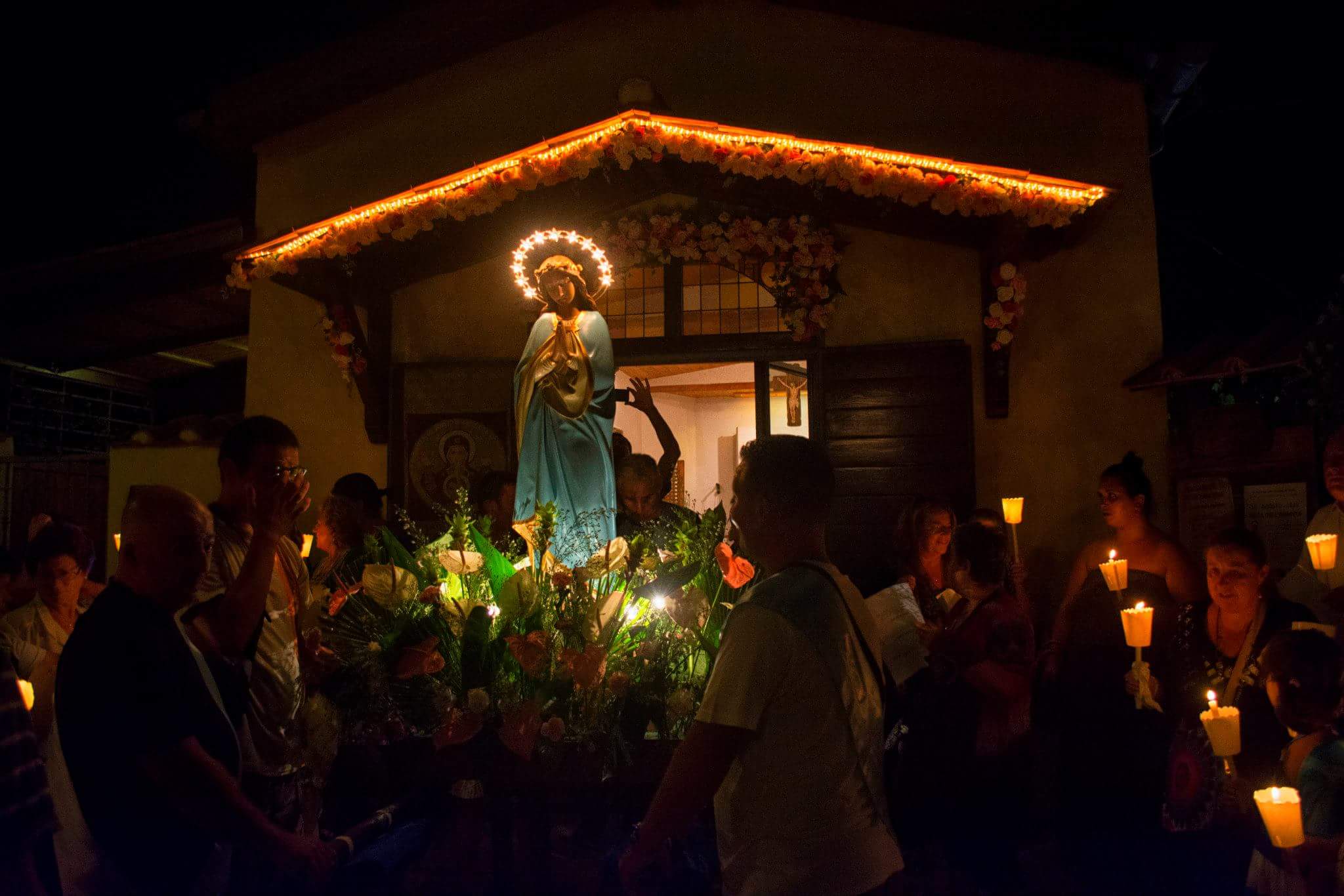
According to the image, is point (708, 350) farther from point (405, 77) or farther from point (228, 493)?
point (228, 493)

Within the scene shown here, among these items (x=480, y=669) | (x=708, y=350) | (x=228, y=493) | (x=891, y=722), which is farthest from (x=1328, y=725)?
(x=708, y=350)

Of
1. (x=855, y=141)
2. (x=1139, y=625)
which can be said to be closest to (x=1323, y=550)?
(x=1139, y=625)

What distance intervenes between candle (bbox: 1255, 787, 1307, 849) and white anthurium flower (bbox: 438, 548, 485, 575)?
3.00m

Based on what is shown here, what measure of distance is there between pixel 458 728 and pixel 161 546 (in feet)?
5.19

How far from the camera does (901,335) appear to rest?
7.84 metres

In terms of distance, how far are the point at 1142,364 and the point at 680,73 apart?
14.6 feet

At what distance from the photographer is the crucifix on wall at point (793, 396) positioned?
10.8 meters

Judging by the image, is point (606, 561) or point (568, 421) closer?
point (606, 561)

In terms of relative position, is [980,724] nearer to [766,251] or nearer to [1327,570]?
[1327,570]

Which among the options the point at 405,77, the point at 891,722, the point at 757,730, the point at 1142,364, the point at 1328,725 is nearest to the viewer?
the point at 757,730

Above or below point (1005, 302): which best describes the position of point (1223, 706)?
below

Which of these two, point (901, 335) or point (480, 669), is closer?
point (480, 669)

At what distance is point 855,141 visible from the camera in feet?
25.0

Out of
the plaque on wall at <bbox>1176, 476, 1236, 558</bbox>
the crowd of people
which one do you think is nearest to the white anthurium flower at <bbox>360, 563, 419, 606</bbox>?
the crowd of people
